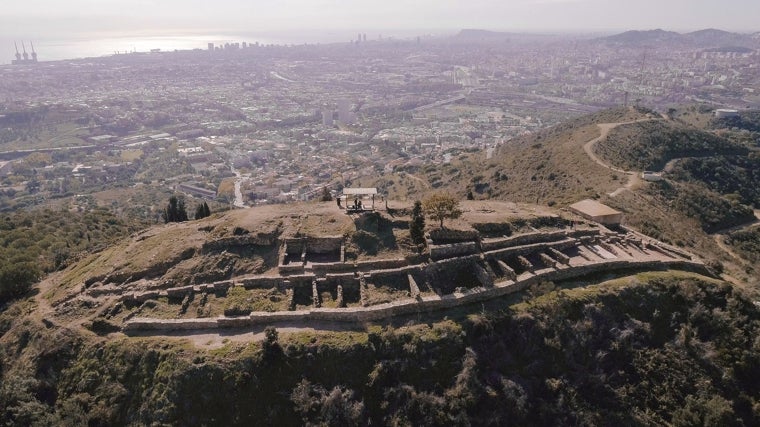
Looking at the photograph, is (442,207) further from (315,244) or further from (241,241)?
(241,241)

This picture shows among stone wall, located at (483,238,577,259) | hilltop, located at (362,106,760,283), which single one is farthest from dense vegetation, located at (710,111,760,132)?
stone wall, located at (483,238,577,259)

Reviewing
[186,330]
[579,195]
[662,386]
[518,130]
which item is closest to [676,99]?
[518,130]

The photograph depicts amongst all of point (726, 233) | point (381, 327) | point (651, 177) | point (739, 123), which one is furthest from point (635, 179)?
point (739, 123)

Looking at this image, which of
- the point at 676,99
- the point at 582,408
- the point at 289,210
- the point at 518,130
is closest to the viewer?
the point at 582,408

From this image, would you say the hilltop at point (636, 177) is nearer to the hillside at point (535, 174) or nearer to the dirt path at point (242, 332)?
the hillside at point (535, 174)

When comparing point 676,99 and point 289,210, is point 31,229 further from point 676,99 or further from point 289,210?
point 676,99
